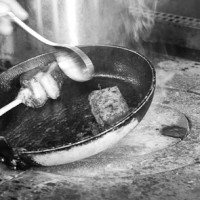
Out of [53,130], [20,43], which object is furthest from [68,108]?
[20,43]

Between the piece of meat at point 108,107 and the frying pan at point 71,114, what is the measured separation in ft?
0.15

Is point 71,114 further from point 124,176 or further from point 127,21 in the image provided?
point 127,21

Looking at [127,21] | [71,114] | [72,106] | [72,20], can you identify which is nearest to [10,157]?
[71,114]

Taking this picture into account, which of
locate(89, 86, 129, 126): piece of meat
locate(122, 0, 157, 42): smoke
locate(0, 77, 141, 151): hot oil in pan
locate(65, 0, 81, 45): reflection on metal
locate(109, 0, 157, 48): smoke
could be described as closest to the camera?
locate(89, 86, 129, 126): piece of meat

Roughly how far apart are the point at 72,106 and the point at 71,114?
0.38 feet

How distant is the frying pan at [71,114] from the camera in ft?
6.59

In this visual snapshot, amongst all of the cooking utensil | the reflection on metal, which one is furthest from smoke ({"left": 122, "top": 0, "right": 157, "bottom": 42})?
the cooking utensil

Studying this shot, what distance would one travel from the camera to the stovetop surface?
2.02 metres

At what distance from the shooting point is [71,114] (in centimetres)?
276

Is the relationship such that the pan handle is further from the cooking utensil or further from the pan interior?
the cooking utensil

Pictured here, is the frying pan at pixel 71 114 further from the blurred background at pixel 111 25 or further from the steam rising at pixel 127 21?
the steam rising at pixel 127 21

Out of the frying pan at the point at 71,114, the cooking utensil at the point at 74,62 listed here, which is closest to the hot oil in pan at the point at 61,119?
the frying pan at the point at 71,114

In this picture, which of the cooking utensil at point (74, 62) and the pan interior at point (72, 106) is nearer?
the pan interior at point (72, 106)

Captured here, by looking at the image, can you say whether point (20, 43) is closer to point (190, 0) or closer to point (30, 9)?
point (30, 9)
